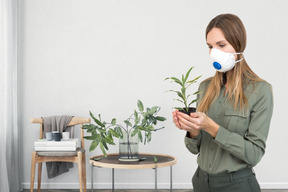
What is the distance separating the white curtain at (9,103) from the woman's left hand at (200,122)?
2562 mm

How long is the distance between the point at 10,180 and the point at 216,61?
3032 millimetres

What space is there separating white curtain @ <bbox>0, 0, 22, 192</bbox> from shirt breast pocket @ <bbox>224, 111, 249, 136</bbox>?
2.60 m

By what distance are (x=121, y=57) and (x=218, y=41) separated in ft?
9.07

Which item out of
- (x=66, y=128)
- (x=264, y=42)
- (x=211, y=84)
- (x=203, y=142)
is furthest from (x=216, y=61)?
(x=264, y=42)

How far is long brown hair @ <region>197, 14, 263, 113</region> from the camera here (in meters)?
1.16

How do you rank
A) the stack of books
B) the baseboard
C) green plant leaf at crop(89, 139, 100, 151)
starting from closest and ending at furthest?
green plant leaf at crop(89, 139, 100, 151), the stack of books, the baseboard

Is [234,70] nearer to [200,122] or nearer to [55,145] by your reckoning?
[200,122]

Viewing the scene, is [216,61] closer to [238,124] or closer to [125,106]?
[238,124]

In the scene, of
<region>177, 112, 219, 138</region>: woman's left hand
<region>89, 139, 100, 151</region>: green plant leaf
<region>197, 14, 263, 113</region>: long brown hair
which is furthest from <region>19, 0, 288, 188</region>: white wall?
<region>177, 112, 219, 138</region>: woman's left hand

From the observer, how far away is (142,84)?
12.8ft

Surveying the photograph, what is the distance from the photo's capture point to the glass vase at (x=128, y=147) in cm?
302

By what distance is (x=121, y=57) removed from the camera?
154 inches

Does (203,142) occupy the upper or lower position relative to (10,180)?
upper

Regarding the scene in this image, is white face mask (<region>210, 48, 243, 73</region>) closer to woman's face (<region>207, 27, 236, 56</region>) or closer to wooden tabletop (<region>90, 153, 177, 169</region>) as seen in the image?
woman's face (<region>207, 27, 236, 56</region>)
